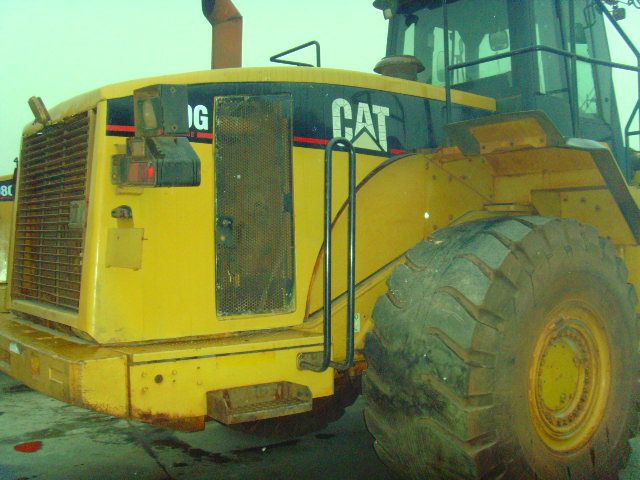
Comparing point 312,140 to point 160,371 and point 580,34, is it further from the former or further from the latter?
point 580,34

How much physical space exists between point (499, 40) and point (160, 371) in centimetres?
309

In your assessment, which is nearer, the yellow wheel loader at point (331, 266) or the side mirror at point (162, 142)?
the side mirror at point (162, 142)

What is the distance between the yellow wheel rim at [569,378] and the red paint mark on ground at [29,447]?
3.30 metres

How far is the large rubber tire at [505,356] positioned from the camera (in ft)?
10.5

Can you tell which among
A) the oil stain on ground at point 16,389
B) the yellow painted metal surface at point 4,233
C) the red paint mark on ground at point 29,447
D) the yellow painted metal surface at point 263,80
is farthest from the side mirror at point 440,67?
the oil stain on ground at point 16,389

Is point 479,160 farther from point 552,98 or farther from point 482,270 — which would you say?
point 482,270

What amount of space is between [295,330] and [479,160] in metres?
1.57

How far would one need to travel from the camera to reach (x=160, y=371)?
10.5 ft

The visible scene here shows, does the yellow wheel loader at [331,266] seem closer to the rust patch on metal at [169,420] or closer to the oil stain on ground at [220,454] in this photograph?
the rust patch on metal at [169,420]

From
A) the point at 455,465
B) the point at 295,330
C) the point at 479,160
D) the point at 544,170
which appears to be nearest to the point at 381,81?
the point at 479,160

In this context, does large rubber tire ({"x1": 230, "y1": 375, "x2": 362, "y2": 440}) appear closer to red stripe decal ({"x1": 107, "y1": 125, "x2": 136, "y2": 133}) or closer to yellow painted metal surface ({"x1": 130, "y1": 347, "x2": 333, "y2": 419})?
yellow painted metal surface ({"x1": 130, "y1": 347, "x2": 333, "y2": 419})

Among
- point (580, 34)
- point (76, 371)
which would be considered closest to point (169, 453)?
point (76, 371)

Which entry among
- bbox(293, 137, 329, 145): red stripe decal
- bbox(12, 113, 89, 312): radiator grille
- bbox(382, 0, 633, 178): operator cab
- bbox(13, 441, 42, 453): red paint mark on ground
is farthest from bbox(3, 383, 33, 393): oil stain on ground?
bbox(382, 0, 633, 178): operator cab

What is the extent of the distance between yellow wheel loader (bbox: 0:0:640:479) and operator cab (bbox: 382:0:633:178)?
0.14m
